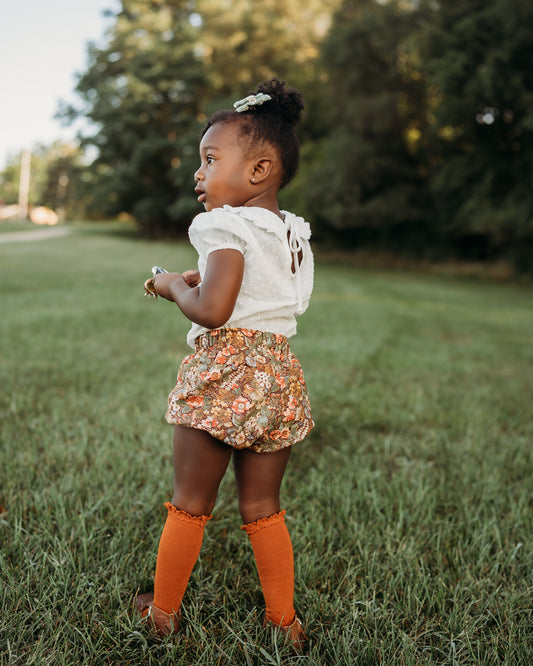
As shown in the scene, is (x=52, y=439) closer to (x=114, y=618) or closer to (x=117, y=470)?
(x=117, y=470)

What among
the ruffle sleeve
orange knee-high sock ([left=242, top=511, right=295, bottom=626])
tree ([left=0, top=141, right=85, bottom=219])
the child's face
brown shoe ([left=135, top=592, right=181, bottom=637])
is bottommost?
brown shoe ([left=135, top=592, right=181, bottom=637])

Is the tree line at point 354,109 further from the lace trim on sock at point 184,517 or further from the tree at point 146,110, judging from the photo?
the lace trim on sock at point 184,517

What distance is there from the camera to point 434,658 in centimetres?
143

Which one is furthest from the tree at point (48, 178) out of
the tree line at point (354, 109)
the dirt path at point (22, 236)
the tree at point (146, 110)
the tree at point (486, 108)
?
the tree at point (486, 108)

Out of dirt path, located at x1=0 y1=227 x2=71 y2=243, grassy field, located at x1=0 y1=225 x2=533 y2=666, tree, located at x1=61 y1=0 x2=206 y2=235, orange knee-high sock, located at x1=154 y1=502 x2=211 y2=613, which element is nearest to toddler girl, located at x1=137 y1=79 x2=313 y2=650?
orange knee-high sock, located at x1=154 y1=502 x2=211 y2=613

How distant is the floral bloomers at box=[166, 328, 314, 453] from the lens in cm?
138

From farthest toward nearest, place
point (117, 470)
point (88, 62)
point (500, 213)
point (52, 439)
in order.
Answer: point (88, 62) < point (500, 213) < point (52, 439) < point (117, 470)

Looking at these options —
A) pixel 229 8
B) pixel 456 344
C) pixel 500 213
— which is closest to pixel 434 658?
pixel 456 344

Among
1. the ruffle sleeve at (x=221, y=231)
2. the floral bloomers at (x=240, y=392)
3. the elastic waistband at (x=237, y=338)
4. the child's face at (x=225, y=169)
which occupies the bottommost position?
the floral bloomers at (x=240, y=392)

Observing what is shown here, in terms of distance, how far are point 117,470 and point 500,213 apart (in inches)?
657

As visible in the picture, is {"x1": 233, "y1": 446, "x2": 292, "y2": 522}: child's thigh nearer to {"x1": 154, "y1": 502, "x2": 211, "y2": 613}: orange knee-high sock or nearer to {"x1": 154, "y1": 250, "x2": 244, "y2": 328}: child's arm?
{"x1": 154, "y1": 502, "x2": 211, "y2": 613}: orange knee-high sock

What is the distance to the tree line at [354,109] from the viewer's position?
16125mm

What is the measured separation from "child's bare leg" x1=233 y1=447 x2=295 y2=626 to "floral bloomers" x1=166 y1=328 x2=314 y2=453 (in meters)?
0.06

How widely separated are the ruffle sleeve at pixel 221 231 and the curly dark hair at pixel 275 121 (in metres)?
0.22
